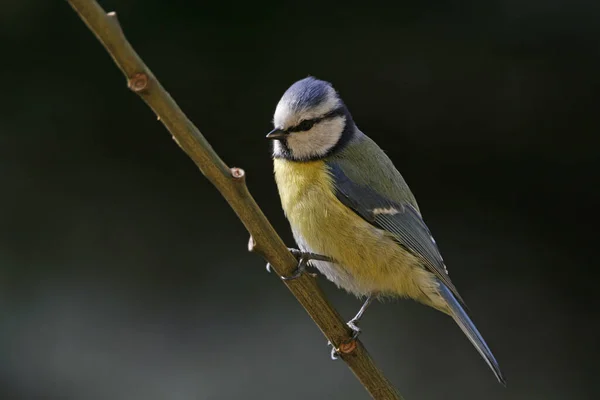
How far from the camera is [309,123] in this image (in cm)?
173

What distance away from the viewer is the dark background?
101 inches

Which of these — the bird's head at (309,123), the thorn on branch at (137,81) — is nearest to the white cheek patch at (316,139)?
the bird's head at (309,123)

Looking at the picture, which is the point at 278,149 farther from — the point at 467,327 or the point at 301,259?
the point at 467,327

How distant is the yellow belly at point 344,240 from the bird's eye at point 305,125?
0.11 metres

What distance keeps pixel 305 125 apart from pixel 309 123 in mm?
12

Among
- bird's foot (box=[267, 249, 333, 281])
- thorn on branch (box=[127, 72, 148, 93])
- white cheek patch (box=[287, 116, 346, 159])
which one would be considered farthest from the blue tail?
thorn on branch (box=[127, 72, 148, 93])

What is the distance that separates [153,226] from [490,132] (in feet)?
4.52

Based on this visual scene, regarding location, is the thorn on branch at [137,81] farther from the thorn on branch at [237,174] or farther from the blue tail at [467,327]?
the blue tail at [467,327]

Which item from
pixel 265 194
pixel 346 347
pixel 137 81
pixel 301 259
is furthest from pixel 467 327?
pixel 265 194

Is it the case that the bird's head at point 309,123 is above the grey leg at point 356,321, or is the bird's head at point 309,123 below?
above

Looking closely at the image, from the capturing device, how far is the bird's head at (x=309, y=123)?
168 centimetres

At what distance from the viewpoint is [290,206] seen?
1.80 m

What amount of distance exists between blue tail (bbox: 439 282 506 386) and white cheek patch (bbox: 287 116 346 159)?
0.47 meters

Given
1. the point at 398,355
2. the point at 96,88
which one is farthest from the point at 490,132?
the point at 96,88
